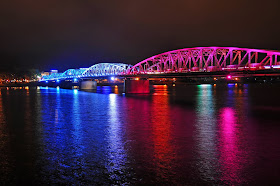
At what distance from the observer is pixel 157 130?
17.6m

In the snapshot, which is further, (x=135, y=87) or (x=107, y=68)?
(x=107, y=68)

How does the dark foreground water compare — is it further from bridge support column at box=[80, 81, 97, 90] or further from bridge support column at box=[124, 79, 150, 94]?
bridge support column at box=[80, 81, 97, 90]

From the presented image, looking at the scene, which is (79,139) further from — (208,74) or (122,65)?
(122,65)

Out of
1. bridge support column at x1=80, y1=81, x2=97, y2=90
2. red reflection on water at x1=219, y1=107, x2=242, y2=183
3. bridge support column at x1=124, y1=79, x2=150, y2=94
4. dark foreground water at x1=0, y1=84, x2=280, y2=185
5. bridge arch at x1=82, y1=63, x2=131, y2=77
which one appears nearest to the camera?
dark foreground water at x1=0, y1=84, x2=280, y2=185

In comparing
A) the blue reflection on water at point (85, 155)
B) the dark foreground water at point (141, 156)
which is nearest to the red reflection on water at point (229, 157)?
the dark foreground water at point (141, 156)

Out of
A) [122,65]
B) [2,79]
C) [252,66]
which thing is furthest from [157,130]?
[2,79]

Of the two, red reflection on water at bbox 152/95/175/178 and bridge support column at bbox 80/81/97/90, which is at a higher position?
bridge support column at bbox 80/81/97/90

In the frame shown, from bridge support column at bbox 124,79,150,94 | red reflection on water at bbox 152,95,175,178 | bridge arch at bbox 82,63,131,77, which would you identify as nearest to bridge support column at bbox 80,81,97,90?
bridge arch at bbox 82,63,131,77

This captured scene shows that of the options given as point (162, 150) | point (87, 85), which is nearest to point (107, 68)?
point (87, 85)

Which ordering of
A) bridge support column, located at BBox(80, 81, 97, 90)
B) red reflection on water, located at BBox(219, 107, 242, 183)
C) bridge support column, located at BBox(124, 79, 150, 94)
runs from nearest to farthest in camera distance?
red reflection on water, located at BBox(219, 107, 242, 183) → bridge support column, located at BBox(124, 79, 150, 94) → bridge support column, located at BBox(80, 81, 97, 90)

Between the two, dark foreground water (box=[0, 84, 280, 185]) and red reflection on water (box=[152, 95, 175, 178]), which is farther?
red reflection on water (box=[152, 95, 175, 178])

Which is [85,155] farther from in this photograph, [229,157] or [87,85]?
[87,85]

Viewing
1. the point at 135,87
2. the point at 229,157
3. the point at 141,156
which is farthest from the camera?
the point at 135,87

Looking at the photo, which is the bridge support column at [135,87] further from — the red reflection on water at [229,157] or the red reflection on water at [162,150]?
the red reflection on water at [229,157]
